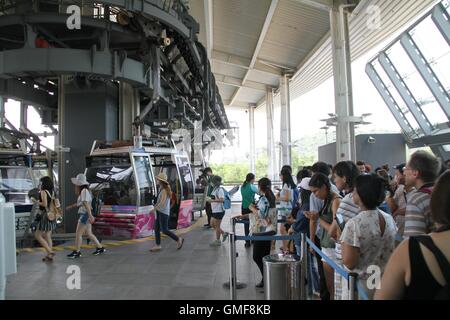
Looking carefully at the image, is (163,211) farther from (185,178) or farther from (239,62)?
(239,62)

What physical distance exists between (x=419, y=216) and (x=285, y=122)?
21945 mm

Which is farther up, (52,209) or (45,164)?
(45,164)

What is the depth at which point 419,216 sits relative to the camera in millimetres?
2756

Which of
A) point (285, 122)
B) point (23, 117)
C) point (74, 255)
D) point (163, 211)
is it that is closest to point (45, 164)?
point (23, 117)

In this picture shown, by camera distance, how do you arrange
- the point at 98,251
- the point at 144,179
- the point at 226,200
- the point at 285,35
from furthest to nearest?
the point at 285,35, the point at 144,179, the point at 226,200, the point at 98,251

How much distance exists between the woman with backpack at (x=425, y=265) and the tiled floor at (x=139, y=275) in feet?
11.2

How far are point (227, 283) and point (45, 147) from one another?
1013 cm

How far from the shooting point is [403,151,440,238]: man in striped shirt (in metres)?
2.73

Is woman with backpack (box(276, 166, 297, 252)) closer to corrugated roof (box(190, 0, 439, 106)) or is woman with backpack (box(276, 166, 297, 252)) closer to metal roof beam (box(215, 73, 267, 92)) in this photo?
corrugated roof (box(190, 0, 439, 106))

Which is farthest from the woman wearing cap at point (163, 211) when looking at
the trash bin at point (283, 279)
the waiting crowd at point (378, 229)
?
the trash bin at point (283, 279)

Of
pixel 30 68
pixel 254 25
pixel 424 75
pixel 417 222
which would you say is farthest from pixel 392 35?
pixel 417 222

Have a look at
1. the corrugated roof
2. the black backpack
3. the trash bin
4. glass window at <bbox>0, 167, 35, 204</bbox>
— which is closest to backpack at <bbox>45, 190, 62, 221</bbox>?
glass window at <bbox>0, 167, 35, 204</bbox>

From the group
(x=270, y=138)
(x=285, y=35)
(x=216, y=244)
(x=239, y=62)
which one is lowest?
(x=216, y=244)

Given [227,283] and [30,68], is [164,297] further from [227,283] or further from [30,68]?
[30,68]
